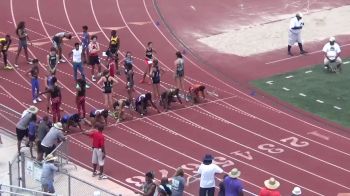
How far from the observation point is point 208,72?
104 feet

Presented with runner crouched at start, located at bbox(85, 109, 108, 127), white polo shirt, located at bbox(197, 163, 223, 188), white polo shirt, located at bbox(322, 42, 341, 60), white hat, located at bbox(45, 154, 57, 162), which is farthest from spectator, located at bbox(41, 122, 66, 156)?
white polo shirt, located at bbox(322, 42, 341, 60)

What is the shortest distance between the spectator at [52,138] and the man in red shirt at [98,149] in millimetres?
749

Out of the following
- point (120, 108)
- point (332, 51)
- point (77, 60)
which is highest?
point (332, 51)

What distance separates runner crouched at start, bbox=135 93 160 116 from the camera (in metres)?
27.1

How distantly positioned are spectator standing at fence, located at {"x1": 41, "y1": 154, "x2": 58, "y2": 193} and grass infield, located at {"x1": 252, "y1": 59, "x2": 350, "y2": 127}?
1020 cm

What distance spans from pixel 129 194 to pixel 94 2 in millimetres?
17610

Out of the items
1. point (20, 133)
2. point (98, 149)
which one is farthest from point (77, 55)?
point (98, 149)

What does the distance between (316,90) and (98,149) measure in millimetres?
9847

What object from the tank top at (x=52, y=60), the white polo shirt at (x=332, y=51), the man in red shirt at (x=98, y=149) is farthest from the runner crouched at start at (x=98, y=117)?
the white polo shirt at (x=332, y=51)

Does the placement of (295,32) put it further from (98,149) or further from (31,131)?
(31,131)

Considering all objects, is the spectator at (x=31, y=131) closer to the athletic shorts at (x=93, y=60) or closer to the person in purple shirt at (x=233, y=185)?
the person in purple shirt at (x=233, y=185)

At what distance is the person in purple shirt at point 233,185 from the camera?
19.5 metres

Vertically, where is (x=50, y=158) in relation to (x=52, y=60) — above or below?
below

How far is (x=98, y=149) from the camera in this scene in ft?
74.9
